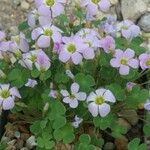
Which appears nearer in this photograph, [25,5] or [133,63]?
[133,63]

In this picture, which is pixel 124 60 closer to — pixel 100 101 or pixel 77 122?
pixel 100 101

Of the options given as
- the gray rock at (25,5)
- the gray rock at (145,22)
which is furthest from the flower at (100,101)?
the gray rock at (25,5)

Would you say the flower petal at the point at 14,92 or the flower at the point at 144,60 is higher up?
the flower at the point at 144,60

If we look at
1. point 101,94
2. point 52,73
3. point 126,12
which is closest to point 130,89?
point 101,94

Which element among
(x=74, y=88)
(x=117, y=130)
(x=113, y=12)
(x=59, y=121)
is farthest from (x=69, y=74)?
(x=113, y=12)

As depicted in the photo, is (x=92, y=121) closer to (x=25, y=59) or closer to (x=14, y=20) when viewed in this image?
(x=25, y=59)

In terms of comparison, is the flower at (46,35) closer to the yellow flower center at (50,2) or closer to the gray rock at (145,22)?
the yellow flower center at (50,2)

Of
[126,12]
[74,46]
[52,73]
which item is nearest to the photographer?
[74,46]
